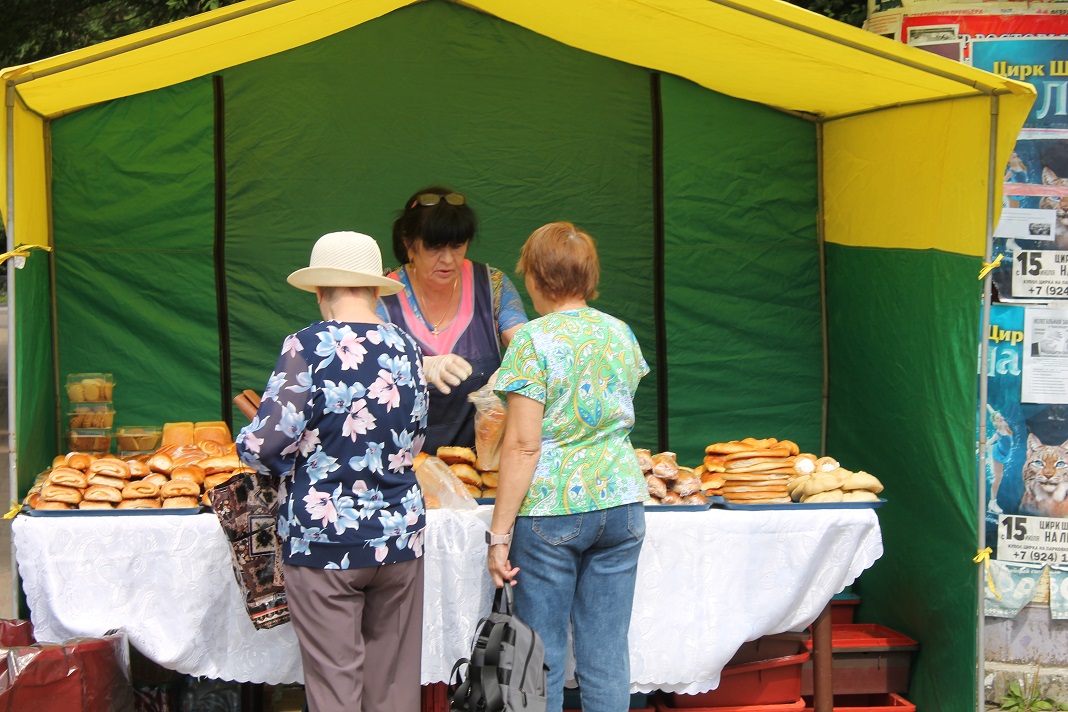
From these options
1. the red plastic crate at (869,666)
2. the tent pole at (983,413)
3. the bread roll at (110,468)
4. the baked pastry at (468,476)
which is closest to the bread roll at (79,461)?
the bread roll at (110,468)

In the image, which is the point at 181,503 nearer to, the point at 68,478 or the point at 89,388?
the point at 68,478

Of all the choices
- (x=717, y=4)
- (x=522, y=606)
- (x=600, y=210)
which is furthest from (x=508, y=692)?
(x=600, y=210)

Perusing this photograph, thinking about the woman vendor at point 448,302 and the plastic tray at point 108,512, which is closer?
the plastic tray at point 108,512

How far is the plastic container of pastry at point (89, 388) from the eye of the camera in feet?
13.1

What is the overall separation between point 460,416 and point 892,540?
64.0 inches

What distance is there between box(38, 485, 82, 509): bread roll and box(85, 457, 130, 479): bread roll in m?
→ 0.09

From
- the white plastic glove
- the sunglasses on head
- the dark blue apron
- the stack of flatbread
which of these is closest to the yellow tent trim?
the sunglasses on head

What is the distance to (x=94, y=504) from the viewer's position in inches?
128

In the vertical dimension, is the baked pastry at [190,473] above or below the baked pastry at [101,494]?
above

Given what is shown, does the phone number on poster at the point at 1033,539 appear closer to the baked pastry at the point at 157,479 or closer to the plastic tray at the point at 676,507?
the plastic tray at the point at 676,507

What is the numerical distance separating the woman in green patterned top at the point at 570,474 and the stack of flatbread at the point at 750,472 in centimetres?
68

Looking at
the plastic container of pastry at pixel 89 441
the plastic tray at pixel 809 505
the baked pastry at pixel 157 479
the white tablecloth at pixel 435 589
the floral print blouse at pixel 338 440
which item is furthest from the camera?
the plastic container of pastry at pixel 89 441

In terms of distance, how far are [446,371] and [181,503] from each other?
2.79 feet

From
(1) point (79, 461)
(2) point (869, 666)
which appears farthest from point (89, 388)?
(2) point (869, 666)
